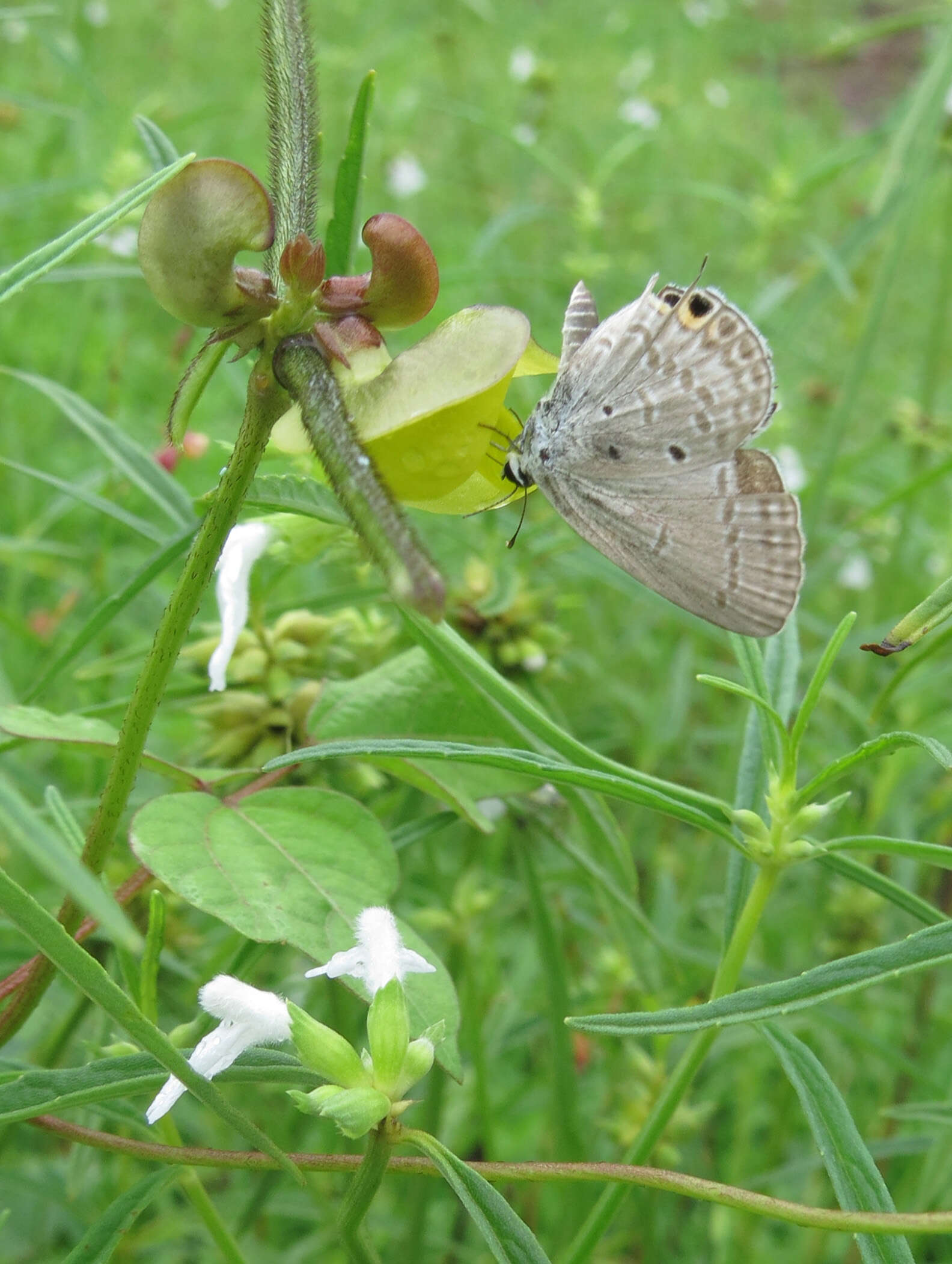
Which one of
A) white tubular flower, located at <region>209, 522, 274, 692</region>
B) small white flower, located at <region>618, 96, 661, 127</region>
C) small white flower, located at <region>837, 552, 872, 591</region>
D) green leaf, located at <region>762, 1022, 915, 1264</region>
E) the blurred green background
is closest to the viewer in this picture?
green leaf, located at <region>762, 1022, 915, 1264</region>

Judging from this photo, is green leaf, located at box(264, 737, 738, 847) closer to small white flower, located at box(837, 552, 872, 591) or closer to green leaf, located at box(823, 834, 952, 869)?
green leaf, located at box(823, 834, 952, 869)

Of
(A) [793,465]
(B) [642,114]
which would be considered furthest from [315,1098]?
(B) [642,114]

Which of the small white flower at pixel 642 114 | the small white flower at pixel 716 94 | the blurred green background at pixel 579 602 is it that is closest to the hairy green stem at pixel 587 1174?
the blurred green background at pixel 579 602

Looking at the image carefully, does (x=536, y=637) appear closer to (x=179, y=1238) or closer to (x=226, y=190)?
(x=226, y=190)

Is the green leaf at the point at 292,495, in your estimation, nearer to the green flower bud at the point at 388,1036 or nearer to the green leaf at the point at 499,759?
the green leaf at the point at 499,759

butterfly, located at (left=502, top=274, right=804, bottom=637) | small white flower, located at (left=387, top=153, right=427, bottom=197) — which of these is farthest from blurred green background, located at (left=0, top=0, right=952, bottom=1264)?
butterfly, located at (left=502, top=274, right=804, bottom=637)

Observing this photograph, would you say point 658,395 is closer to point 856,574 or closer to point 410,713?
point 410,713
